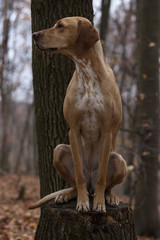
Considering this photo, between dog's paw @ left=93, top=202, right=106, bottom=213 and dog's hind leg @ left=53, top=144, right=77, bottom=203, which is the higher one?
dog's hind leg @ left=53, top=144, right=77, bottom=203

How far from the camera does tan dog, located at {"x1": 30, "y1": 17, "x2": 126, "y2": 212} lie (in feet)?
9.09

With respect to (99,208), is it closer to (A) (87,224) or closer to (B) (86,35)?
(A) (87,224)

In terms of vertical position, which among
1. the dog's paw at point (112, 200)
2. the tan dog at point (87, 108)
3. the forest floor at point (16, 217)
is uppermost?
the tan dog at point (87, 108)

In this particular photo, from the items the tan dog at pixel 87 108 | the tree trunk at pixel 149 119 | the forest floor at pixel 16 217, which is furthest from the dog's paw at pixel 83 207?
the tree trunk at pixel 149 119

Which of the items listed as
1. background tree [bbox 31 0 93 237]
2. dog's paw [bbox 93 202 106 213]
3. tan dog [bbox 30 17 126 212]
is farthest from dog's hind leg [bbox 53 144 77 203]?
background tree [bbox 31 0 93 237]

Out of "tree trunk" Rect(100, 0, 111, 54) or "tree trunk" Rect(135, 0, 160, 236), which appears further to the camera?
"tree trunk" Rect(100, 0, 111, 54)

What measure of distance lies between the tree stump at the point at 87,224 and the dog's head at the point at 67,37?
170 centimetres

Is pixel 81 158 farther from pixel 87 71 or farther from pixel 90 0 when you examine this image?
pixel 90 0

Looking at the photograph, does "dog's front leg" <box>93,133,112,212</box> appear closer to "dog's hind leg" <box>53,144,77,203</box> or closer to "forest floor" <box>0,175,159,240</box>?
"dog's hind leg" <box>53,144,77,203</box>

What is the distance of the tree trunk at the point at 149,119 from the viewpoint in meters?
7.24

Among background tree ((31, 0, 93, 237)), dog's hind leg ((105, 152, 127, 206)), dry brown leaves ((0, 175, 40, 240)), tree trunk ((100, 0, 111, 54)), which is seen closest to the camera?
dog's hind leg ((105, 152, 127, 206))

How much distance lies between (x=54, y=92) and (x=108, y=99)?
1.60 m

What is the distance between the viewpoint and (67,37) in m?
2.77

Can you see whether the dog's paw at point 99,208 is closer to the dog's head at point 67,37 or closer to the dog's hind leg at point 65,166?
the dog's hind leg at point 65,166
